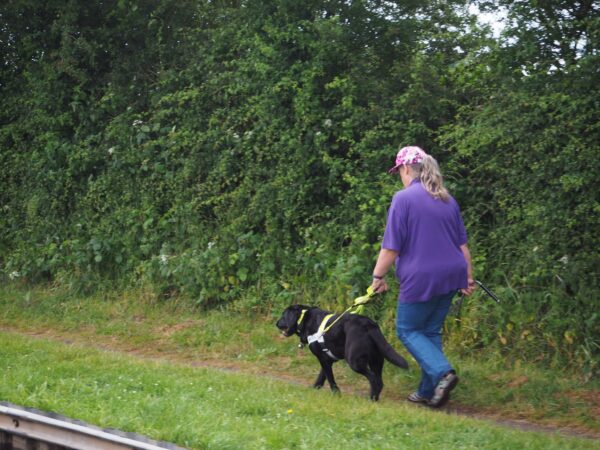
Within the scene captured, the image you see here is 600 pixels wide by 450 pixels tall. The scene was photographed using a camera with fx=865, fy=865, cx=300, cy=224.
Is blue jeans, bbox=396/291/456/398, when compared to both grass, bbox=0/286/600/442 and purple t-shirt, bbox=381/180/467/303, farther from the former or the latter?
grass, bbox=0/286/600/442

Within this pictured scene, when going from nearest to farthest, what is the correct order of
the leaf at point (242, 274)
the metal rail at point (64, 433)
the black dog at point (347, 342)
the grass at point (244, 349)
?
the metal rail at point (64, 433), the black dog at point (347, 342), the grass at point (244, 349), the leaf at point (242, 274)

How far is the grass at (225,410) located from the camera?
19.5ft

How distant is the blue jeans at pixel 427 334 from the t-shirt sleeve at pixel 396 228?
553mm

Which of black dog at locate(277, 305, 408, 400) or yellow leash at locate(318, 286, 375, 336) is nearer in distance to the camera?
black dog at locate(277, 305, 408, 400)

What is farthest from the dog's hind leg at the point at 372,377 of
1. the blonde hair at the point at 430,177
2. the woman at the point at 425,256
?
the blonde hair at the point at 430,177

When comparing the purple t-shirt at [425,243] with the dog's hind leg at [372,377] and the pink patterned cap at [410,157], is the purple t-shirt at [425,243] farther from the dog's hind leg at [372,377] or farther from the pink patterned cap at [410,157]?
the dog's hind leg at [372,377]

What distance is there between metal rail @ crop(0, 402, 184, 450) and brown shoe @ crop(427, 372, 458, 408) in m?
2.41

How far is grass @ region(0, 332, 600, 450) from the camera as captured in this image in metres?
5.95

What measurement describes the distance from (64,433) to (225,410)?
4.24ft

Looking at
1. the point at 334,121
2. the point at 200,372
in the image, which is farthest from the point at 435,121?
the point at 200,372

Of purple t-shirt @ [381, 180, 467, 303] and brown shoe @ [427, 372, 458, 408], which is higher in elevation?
purple t-shirt @ [381, 180, 467, 303]

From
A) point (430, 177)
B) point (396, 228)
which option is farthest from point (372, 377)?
point (430, 177)

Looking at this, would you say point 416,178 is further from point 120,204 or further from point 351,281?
point 120,204

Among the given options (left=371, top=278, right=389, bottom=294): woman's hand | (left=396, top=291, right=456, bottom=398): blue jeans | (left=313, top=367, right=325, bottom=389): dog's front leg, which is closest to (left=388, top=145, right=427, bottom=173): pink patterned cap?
(left=371, top=278, right=389, bottom=294): woman's hand
